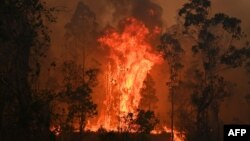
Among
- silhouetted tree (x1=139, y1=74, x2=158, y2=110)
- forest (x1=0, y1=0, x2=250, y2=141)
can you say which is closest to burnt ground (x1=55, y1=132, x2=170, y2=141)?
forest (x1=0, y1=0, x2=250, y2=141)

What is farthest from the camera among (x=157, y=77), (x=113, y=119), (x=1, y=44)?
(x=157, y=77)

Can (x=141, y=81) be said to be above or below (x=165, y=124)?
above

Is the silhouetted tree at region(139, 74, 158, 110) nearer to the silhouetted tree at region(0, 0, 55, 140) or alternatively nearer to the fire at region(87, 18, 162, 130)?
the fire at region(87, 18, 162, 130)

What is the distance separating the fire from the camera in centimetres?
7888

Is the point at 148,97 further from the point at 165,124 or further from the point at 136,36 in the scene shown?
the point at 136,36

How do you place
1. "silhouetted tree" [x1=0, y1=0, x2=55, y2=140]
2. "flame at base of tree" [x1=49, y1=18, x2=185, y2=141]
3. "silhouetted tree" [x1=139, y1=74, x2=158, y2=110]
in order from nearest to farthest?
"silhouetted tree" [x1=0, y1=0, x2=55, y2=140] → "flame at base of tree" [x1=49, y1=18, x2=185, y2=141] → "silhouetted tree" [x1=139, y1=74, x2=158, y2=110]

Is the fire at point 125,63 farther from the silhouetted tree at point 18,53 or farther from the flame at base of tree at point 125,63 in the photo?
the silhouetted tree at point 18,53

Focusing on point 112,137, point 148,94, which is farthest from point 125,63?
point 112,137

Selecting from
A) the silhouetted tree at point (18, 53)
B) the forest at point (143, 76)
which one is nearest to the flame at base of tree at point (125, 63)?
the forest at point (143, 76)

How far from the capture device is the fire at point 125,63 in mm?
78875

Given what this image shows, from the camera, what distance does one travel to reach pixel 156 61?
8494cm

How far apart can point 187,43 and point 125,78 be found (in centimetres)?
2034

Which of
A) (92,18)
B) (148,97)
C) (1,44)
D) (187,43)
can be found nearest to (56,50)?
(92,18)

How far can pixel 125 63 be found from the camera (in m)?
81.7
